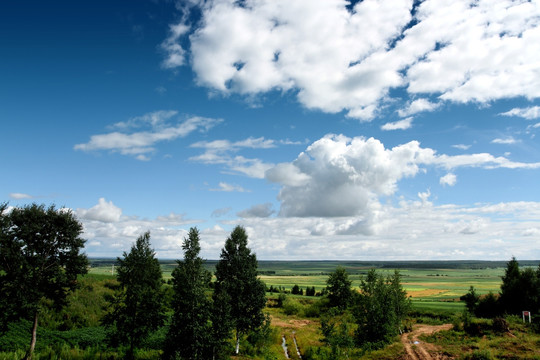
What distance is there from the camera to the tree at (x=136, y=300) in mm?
30000

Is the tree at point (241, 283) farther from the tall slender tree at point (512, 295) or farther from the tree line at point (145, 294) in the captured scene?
the tall slender tree at point (512, 295)

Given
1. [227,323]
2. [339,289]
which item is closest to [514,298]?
[339,289]

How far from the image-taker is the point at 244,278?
128 ft

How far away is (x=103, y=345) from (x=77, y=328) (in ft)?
41.4

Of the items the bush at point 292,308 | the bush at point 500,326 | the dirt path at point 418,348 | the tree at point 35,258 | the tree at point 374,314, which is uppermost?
the tree at point 35,258

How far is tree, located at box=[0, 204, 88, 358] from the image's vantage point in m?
30.5

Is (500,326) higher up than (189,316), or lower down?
lower down

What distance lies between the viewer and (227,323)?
30203mm

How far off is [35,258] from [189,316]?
58.3 feet

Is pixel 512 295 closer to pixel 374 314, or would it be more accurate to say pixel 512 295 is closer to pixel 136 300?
pixel 374 314

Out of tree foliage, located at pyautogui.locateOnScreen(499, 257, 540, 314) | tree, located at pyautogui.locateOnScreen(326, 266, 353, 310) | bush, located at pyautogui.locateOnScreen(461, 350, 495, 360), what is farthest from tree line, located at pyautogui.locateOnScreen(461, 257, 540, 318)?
bush, located at pyautogui.locateOnScreen(461, 350, 495, 360)

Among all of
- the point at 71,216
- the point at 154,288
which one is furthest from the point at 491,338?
the point at 71,216

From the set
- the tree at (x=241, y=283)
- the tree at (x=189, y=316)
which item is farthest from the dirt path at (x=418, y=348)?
the tree at (x=189, y=316)

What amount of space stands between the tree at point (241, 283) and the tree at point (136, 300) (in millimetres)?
8241
